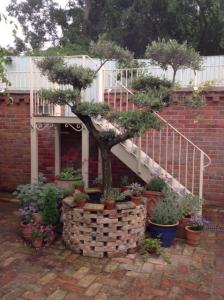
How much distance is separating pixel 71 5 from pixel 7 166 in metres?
11.7

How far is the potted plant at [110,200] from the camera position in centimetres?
397

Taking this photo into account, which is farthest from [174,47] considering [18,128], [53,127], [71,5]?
[71,5]

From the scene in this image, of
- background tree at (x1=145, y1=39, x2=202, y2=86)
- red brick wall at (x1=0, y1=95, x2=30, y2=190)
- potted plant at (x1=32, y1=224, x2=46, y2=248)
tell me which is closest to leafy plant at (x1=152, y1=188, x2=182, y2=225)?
potted plant at (x1=32, y1=224, x2=46, y2=248)

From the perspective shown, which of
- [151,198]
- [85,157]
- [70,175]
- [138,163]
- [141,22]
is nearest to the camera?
[151,198]

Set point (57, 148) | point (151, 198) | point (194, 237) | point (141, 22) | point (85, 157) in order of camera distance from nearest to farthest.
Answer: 1. point (194, 237)
2. point (151, 198)
3. point (85, 157)
4. point (57, 148)
5. point (141, 22)

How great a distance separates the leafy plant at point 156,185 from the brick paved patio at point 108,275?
0.89m

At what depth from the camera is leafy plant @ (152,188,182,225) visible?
4344 mm

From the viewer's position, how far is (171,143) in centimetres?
614

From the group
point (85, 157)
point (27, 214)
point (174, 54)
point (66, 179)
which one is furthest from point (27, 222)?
point (174, 54)

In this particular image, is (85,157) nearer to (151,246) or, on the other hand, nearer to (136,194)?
(136,194)

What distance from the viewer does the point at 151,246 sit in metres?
4.05

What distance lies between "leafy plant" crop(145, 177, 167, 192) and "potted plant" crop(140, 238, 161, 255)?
0.95 meters

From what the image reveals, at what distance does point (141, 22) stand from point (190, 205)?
10848 millimetres

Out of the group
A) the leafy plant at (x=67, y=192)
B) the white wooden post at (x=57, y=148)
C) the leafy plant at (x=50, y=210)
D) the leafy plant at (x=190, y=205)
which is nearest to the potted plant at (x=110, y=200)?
the leafy plant at (x=67, y=192)
